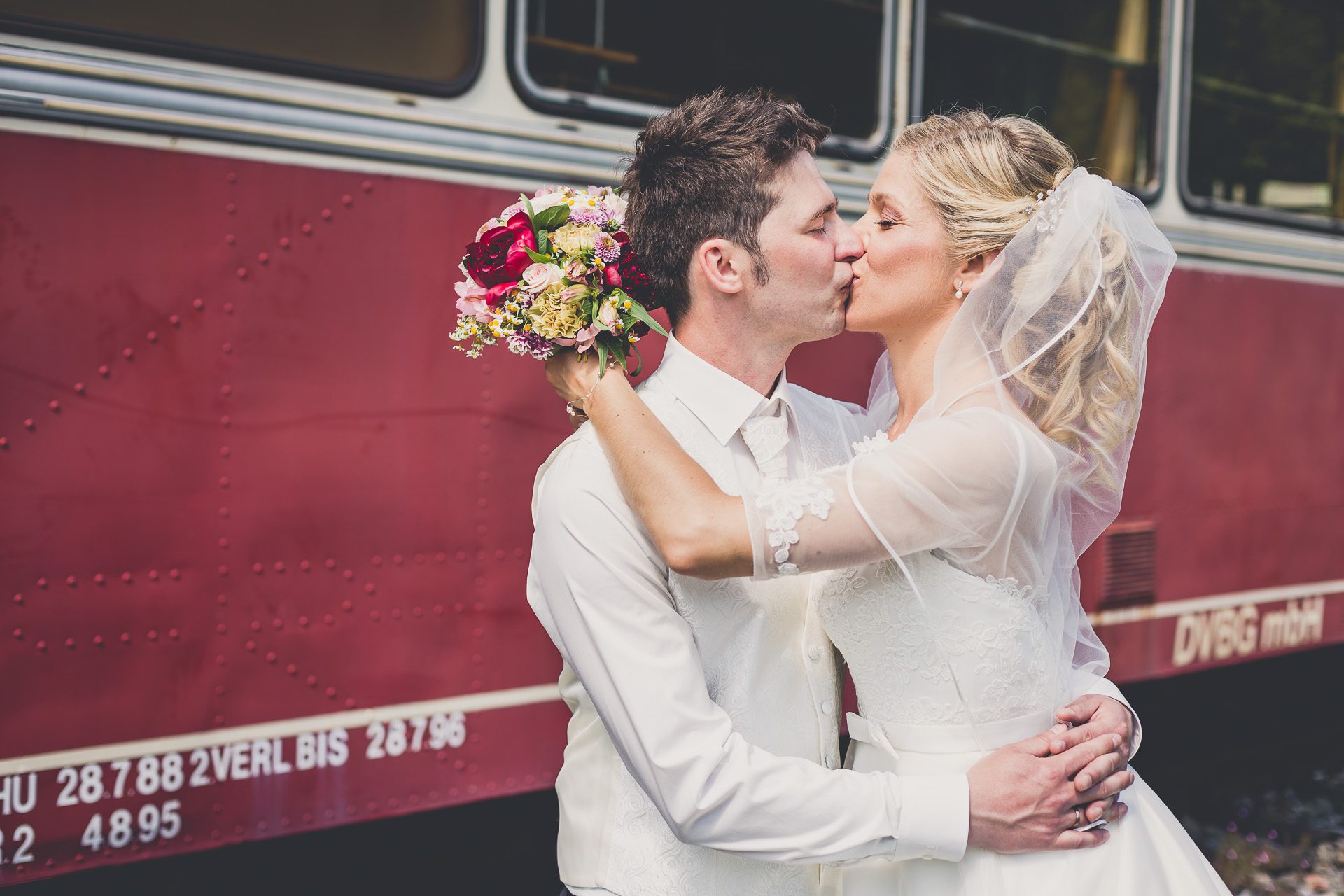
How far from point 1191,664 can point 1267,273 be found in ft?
5.27

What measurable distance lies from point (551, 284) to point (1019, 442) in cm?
78

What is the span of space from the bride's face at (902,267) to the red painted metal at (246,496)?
108cm

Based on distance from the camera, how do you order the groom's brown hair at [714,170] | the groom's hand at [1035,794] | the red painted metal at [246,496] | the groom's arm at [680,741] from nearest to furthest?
1. the groom's arm at [680,741]
2. the groom's hand at [1035,794]
3. the groom's brown hair at [714,170]
4. the red painted metal at [246,496]

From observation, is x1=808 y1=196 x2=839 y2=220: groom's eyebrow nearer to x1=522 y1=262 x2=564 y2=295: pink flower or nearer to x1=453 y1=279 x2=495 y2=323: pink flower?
x1=522 y1=262 x2=564 y2=295: pink flower

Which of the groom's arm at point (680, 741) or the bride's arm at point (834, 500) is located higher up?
the bride's arm at point (834, 500)

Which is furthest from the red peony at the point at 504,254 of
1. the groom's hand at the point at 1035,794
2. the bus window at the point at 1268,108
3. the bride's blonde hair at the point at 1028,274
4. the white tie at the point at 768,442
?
the bus window at the point at 1268,108

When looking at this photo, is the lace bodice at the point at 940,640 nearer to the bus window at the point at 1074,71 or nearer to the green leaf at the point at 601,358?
the green leaf at the point at 601,358

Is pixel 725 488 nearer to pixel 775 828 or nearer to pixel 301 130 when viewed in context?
pixel 775 828

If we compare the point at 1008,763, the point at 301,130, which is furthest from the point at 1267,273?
the point at 301,130

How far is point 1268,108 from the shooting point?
4461mm

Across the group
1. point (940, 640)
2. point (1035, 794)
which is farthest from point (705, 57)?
point (1035, 794)

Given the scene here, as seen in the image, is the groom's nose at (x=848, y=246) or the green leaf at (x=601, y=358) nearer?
the green leaf at (x=601, y=358)

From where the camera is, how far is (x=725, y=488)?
1.83 meters

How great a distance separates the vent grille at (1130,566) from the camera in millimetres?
3917
